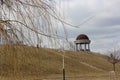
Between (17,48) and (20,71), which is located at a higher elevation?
(17,48)

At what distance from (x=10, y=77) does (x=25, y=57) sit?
229mm

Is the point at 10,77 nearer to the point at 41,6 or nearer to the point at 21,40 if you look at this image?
the point at 21,40

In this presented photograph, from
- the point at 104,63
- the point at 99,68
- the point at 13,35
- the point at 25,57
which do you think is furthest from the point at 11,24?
the point at 104,63

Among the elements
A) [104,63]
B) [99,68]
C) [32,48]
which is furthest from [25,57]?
[104,63]

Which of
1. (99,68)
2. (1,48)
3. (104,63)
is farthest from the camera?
(104,63)

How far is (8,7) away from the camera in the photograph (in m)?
3.35

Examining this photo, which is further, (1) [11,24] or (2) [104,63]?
(2) [104,63]

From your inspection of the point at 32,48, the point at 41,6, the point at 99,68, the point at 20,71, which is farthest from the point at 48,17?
the point at 99,68

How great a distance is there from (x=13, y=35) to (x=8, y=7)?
10.7 inches

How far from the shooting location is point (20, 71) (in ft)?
11.0

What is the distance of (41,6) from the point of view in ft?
11.2

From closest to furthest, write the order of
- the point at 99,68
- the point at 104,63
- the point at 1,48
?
the point at 1,48 < the point at 99,68 < the point at 104,63

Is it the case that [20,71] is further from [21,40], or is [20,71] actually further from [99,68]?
[99,68]

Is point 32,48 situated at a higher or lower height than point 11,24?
lower
